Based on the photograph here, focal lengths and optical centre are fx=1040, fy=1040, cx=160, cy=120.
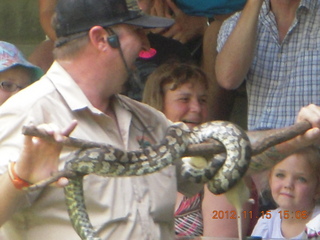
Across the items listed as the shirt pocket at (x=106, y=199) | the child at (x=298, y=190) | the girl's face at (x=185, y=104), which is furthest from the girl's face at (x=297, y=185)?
the shirt pocket at (x=106, y=199)

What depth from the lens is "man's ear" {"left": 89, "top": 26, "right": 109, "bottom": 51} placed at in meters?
4.48

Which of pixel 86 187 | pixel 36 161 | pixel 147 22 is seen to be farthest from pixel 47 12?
pixel 36 161

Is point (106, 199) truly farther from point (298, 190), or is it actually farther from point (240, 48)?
point (240, 48)

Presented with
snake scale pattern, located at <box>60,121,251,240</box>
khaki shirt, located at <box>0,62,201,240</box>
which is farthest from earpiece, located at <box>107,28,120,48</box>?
snake scale pattern, located at <box>60,121,251,240</box>

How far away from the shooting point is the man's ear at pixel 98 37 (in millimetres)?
4477

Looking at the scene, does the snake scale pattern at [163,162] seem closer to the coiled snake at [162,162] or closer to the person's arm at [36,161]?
the coiled snake at [162,162]

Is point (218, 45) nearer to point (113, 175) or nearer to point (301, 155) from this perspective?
point (301, 155)

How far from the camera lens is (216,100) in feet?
21.9

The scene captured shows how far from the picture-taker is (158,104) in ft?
19.6

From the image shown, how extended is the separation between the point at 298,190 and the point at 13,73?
1.71m

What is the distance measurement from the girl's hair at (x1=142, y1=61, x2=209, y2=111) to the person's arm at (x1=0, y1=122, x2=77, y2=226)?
223cm

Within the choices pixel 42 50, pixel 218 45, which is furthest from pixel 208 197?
pixel 42 50

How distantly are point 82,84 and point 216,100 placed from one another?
237cm

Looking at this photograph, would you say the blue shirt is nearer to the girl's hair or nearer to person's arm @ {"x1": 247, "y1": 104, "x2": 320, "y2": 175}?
the girl's hair
